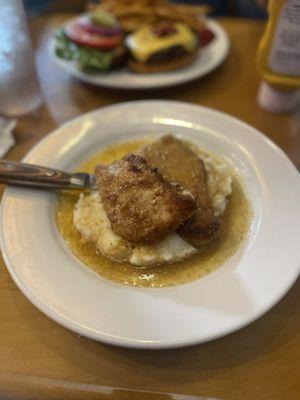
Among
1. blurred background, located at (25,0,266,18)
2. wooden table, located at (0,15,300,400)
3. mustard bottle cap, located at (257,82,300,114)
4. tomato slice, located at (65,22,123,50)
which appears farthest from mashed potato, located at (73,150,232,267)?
blurred background, located at (25,0,266,18)

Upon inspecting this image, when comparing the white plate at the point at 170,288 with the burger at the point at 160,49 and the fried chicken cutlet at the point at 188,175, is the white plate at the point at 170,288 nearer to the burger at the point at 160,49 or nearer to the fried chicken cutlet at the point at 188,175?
the fried chicken cutlet at the point at 188,175

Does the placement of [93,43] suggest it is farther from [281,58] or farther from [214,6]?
[214,6]

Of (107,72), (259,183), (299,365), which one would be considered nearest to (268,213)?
(259,183)

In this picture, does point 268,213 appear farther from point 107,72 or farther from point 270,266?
point 107,72

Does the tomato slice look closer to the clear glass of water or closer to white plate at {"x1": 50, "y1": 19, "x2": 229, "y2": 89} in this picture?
white plate at {"x1": 50, "y1": 19, "x2": 229, "y2": 89}

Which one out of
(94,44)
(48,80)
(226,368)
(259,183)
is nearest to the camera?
(226,368)

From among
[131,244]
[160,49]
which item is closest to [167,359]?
[131,244]

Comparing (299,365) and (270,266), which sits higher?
(270,266)
